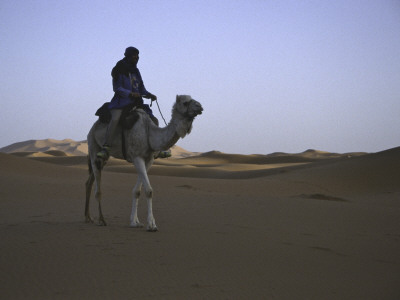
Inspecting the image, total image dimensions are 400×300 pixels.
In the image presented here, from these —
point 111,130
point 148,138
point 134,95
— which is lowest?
point 148,138

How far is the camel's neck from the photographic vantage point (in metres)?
6.60

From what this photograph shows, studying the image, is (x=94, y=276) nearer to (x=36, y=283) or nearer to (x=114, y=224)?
(x=36, y=283)

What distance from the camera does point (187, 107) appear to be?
651cm

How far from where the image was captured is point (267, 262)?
483 cm

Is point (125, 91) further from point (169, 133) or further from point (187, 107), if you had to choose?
point (187, 107)

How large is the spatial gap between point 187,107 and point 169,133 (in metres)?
0.59

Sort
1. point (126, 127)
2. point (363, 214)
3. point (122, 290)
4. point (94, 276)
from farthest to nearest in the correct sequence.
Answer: point (363, 214), point (126, 127), point (94, 276), point (122, 290)

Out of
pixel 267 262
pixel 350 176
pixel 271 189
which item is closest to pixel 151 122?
pixel 267 262

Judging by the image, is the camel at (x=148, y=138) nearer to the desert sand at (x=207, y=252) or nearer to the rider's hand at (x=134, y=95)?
the rider's hand at (x=134, y=95)

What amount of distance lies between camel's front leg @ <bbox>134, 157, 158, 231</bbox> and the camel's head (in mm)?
1141

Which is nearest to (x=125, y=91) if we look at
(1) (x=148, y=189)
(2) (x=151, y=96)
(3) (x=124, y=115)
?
(3) (x=124, y=115)

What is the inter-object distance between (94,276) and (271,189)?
16315mm

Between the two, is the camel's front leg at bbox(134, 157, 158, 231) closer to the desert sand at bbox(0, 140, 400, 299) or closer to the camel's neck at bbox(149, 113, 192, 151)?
the desert sand at bbox(0, 140, 400, 299)

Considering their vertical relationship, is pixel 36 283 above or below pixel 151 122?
below
